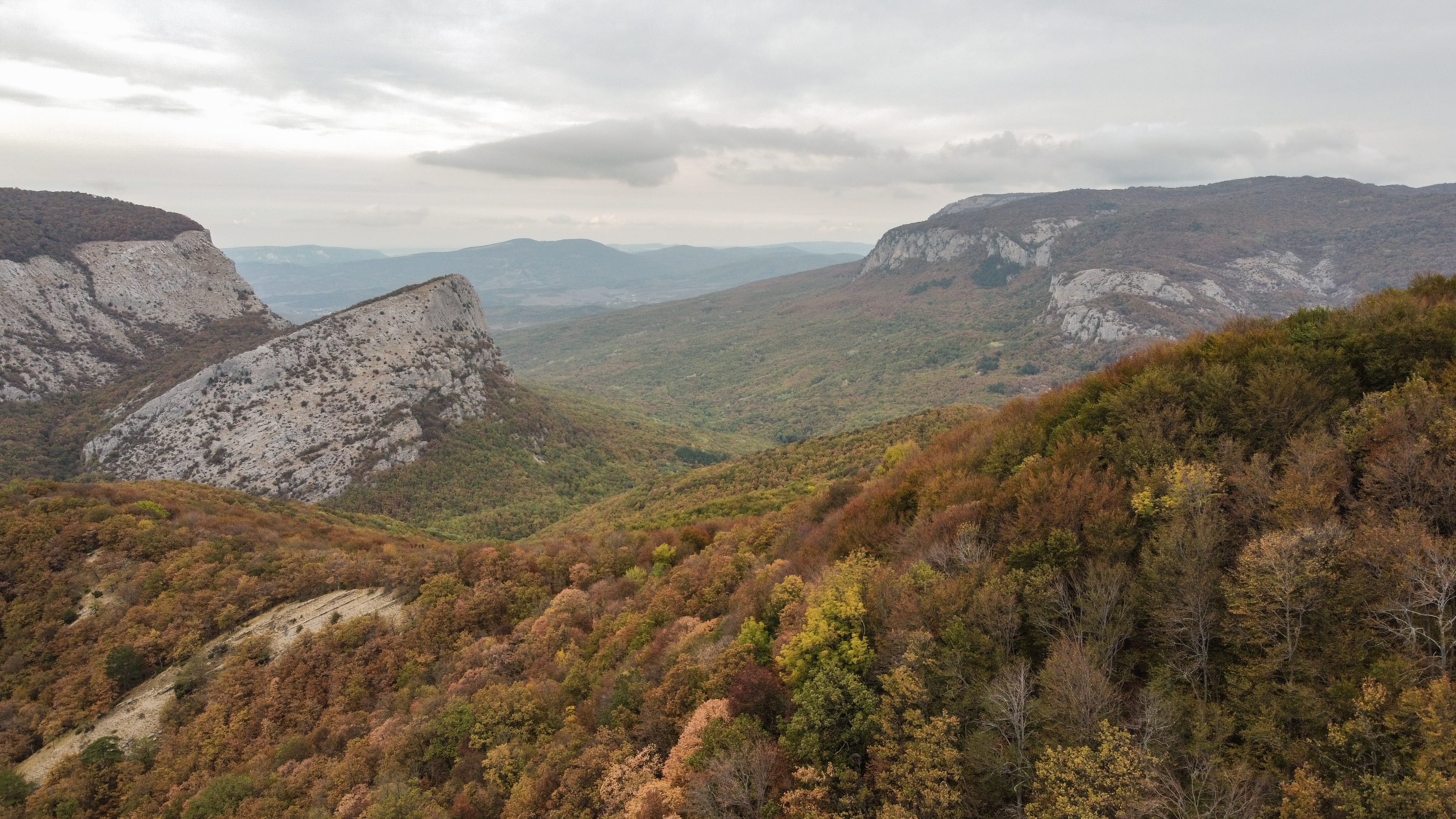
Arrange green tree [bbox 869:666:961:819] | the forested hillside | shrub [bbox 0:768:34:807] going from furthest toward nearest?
shrub [bbox 0:768:34:807], green tree [bbox 869:666:961:819], the forested hillside

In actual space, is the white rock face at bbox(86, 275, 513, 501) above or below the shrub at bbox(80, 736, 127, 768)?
above

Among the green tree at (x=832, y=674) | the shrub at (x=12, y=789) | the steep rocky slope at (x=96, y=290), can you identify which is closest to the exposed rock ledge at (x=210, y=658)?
the shrub at (x=12, y=789)

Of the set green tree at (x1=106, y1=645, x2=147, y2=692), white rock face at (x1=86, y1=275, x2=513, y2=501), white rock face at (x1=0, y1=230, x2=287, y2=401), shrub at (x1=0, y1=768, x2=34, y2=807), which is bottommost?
shrub at (x1=0, y1=768, x2=34, y2=807)

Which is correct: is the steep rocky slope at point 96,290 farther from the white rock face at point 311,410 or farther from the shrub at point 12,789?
the shrub at point 12,789

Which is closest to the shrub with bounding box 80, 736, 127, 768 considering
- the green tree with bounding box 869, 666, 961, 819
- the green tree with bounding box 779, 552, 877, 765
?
the green tree with bounding box 779, 552, 877, 765

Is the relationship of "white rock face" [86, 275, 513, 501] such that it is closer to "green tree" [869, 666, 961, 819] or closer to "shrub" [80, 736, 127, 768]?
"shrub" [80, 736, 127, 768]

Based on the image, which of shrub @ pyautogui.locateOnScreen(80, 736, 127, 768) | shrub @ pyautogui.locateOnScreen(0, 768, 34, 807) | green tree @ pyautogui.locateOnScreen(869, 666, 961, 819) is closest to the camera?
green tree @ pyautogui.locateOnScreen(869, 666, 961, 819)

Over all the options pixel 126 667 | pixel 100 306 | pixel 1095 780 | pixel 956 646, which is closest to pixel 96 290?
pixel 100 306

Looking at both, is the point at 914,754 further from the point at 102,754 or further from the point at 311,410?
the point at 311,410
